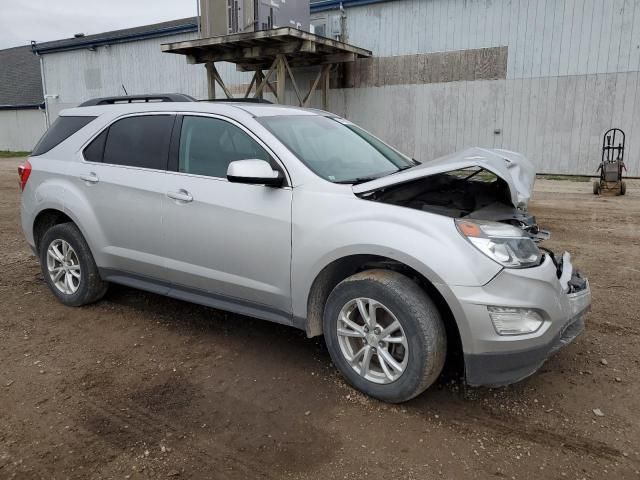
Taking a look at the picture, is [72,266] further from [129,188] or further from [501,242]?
[501,242]

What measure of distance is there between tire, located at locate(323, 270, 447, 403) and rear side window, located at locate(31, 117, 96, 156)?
115 inches

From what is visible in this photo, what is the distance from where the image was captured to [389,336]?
3053 mm

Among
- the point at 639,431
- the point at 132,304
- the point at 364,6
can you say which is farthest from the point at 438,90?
the point at 639,431

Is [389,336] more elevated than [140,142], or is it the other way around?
[140,142]

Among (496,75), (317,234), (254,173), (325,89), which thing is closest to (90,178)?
(254,173)

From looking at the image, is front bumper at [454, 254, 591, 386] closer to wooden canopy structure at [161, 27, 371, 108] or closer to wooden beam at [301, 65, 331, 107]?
wooden canopy structure at [161, 27, 371, 108]

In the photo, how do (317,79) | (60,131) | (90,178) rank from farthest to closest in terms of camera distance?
(317,79)
(60,131)
(90,178)

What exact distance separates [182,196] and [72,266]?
1559 mm

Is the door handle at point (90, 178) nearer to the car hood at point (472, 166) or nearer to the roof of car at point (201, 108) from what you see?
the roof of car at point (201, 108)

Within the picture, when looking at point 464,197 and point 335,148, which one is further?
point 335,148

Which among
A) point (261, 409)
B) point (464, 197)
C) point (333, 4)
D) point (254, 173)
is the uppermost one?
point (333, 4)

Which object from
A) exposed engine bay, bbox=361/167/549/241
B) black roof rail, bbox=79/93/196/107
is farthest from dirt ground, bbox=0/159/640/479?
black roof rail, bbox=79/93/196/107

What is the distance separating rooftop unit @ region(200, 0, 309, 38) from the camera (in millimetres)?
13227

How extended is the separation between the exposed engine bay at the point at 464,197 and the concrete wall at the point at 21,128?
26948 millimetres
